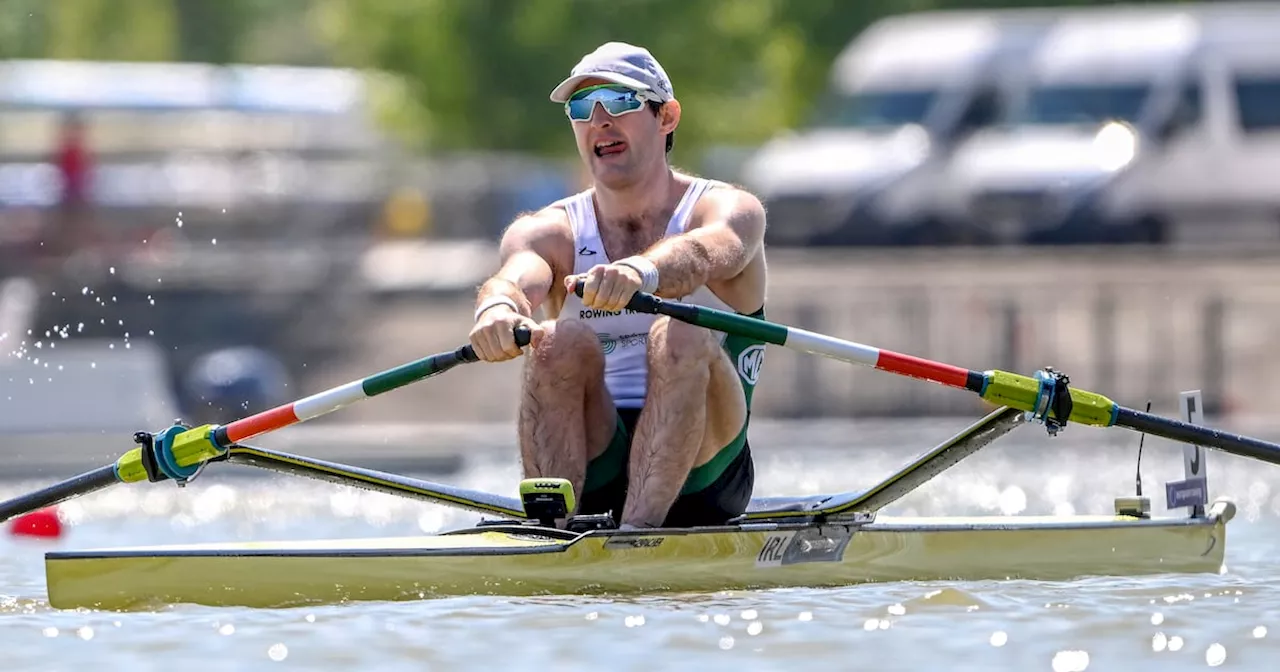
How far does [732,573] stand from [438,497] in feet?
3.71

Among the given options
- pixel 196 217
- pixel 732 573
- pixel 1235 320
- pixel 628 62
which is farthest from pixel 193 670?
pixel 196 217

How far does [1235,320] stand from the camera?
68.1 feet

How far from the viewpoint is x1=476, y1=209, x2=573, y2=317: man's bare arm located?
802 cm

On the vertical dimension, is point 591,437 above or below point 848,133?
below

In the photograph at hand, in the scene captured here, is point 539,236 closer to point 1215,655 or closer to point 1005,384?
point 1005,384

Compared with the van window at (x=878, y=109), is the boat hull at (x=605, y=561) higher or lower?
lower

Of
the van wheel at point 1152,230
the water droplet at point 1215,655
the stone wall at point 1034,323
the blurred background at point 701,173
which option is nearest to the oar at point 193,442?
the water droplet at point 1215,655

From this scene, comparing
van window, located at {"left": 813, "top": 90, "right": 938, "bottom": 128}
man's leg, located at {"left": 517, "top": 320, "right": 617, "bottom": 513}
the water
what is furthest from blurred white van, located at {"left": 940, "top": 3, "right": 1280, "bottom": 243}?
man's leg, located at {"left": 517, "top": 320, "right": 617, "bottom": 513}

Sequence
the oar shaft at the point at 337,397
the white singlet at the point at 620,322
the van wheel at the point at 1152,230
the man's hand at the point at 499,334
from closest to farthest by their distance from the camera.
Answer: the man's hand at the point at 499,334 → the oar shaft at the point at 337,397 → the white singlet at the point at 620,322 → the van wheel at the point at 1152,230

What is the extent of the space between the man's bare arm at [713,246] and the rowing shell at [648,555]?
2.78 ft

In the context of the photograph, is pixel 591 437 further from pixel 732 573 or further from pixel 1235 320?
pixel 1235 320

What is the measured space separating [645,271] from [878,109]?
668 inches

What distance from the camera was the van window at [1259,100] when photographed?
23.2m

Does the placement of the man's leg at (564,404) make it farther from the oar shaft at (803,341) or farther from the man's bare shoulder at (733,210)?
the man's bare shoulder at (733,210)
